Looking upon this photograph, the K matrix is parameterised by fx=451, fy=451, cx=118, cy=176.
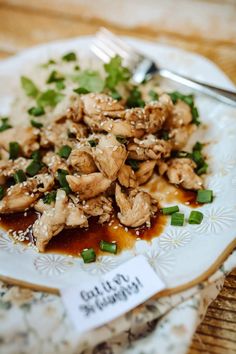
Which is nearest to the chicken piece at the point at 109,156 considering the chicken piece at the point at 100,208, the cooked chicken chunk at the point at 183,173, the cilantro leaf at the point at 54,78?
the chicken piece at the point at 100,208

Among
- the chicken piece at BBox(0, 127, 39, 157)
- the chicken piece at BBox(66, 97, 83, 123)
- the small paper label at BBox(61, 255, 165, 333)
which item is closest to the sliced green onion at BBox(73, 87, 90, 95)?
the chicken piece at BBox(66, 97, 83, 123)

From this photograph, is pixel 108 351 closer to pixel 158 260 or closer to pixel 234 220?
pixel 158 260

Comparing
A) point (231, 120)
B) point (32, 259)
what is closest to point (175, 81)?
point (231, 120)

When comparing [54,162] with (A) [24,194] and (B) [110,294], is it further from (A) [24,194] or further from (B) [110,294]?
(B) [110,294]

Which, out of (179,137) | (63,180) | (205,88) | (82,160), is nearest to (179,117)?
(179,137)

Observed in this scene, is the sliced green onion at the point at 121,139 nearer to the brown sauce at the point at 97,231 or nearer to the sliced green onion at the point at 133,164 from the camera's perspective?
the sliced green onion at the point at 133,164

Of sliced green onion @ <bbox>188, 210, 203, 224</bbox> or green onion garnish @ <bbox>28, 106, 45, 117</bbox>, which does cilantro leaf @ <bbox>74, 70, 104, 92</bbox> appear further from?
sliced green onion @ <bbox>188, 210, 203, 224</bbox>
